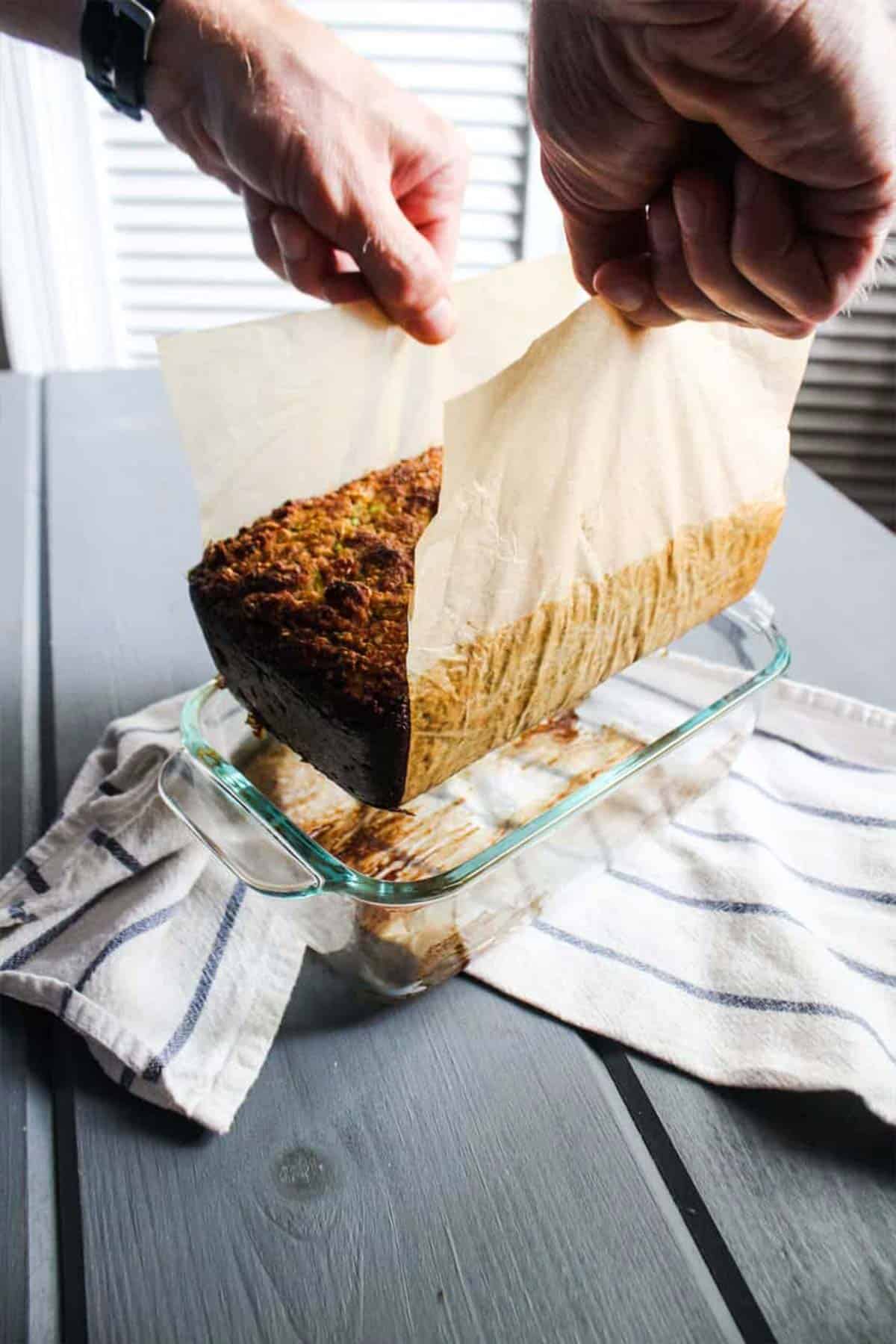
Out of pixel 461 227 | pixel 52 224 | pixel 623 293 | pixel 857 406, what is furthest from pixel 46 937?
pixel 857 406

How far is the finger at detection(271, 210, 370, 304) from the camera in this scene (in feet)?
2.46

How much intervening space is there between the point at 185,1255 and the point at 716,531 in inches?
20.2

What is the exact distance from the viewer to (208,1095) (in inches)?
18.9

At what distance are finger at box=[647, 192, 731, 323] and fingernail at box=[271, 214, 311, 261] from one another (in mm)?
303

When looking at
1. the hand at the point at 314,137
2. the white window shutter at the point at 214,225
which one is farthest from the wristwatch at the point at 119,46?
the white window shutter at the point at 214,225

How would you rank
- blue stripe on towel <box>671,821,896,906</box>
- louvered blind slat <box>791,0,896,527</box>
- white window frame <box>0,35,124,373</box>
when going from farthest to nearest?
louvered blind slat <box>791,0,896,527</box>
white window frame <box>0,35,124,373</box>
blue stripe on towel <box>671,821,896,906</box>

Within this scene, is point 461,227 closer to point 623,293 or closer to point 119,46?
point 119,46

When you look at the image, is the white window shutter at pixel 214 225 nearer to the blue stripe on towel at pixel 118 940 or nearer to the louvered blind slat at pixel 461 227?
the louvered blind slat at pixel 461 227

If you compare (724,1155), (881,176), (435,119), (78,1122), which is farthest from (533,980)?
(435,119)

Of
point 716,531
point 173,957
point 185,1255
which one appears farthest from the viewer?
point 716,531

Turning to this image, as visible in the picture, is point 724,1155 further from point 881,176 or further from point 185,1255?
point 881,176

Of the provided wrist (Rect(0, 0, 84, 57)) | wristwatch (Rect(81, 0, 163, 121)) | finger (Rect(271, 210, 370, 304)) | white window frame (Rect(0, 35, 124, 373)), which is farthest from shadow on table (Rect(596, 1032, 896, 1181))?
white window frame (Rect(0, 35, 124, 373))

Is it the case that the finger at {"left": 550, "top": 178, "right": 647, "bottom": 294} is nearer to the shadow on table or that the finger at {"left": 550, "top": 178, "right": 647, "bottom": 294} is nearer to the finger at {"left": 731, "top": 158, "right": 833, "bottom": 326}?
the finger at {"left": 731, "top": 158, "right": 833, "bottom": 326}

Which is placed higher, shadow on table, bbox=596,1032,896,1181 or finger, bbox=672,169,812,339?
finger, bbox=672,169,812,339
